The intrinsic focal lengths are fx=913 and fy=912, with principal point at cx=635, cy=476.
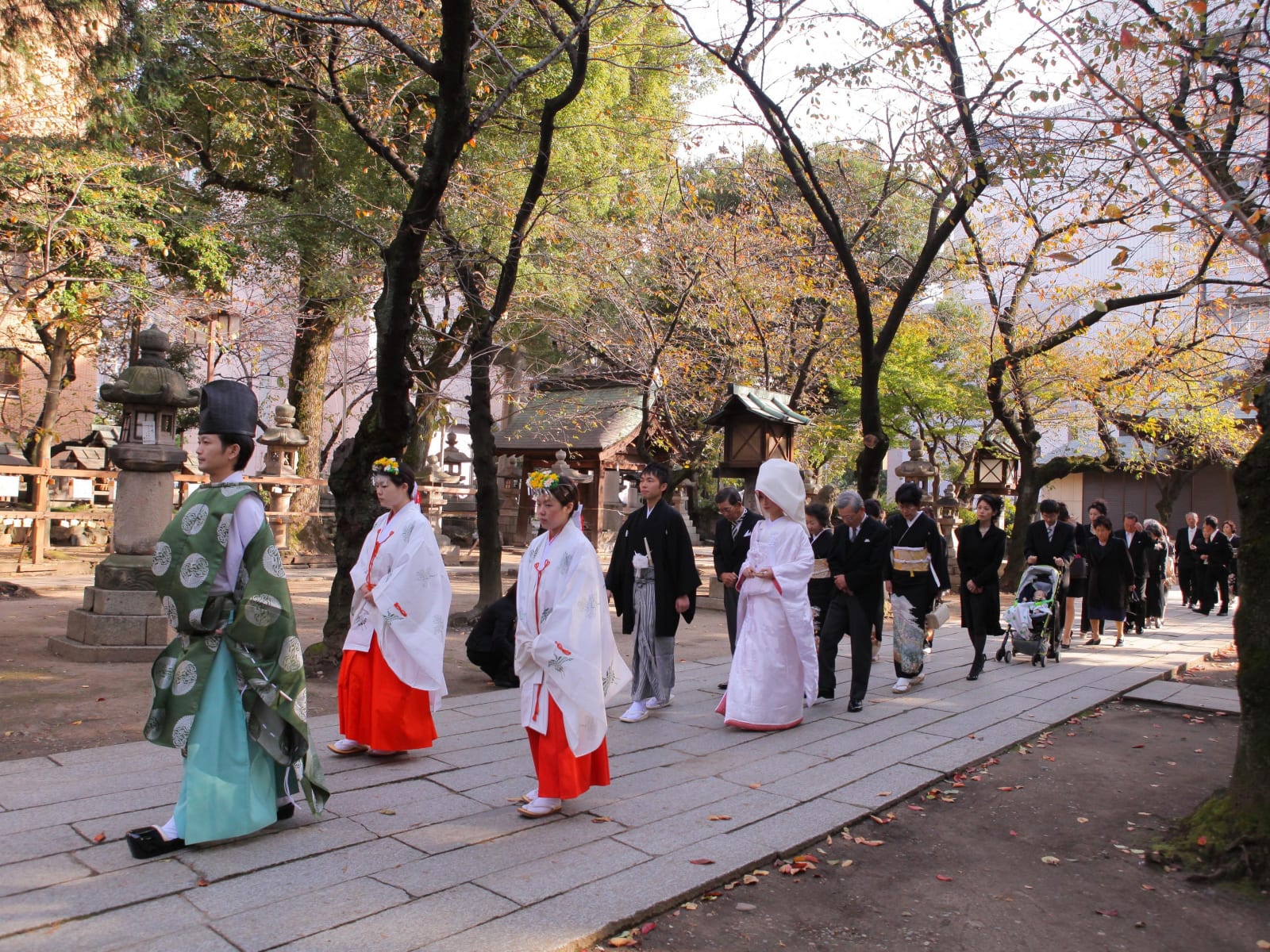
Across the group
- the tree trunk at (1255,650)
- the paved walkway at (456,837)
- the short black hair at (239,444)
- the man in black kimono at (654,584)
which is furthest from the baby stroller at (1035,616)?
the short black hair at (239,444)

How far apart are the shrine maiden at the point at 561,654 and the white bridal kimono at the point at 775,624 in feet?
5.87

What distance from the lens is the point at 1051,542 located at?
9.76 metres

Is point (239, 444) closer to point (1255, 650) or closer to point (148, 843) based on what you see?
point (148, 843)

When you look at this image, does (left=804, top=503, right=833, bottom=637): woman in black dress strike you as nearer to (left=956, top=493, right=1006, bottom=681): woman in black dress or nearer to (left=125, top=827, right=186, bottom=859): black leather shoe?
(left=956, top=493, right=1006, bottom=681): woman in black dress

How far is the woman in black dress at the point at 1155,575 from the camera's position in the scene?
13.6 meters

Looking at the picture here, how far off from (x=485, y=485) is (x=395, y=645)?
555 cm

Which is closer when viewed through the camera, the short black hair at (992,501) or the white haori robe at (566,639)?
the white haori robe at (566,639)

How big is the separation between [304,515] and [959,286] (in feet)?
57.9

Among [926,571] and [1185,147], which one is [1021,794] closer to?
[926,571]

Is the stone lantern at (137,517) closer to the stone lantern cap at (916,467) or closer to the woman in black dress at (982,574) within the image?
the woman in black dress at (982,574)

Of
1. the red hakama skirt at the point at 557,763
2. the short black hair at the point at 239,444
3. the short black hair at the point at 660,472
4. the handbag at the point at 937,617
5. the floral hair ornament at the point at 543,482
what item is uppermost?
the short black hair at the point at 660,472

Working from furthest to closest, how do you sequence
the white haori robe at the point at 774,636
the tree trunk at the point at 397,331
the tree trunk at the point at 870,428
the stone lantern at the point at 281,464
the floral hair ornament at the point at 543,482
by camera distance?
the stone lantern at the point at 281,464 → the tree trunk at the point at 870,428 → the tree trunk at the point at 397,331 → the white haori robe at the point at 774,636 → the floral hair ornament at the point at 543,482

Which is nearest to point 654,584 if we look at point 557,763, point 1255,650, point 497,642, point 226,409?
point 497,642

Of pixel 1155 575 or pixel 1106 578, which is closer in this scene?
pixel 1106 578
